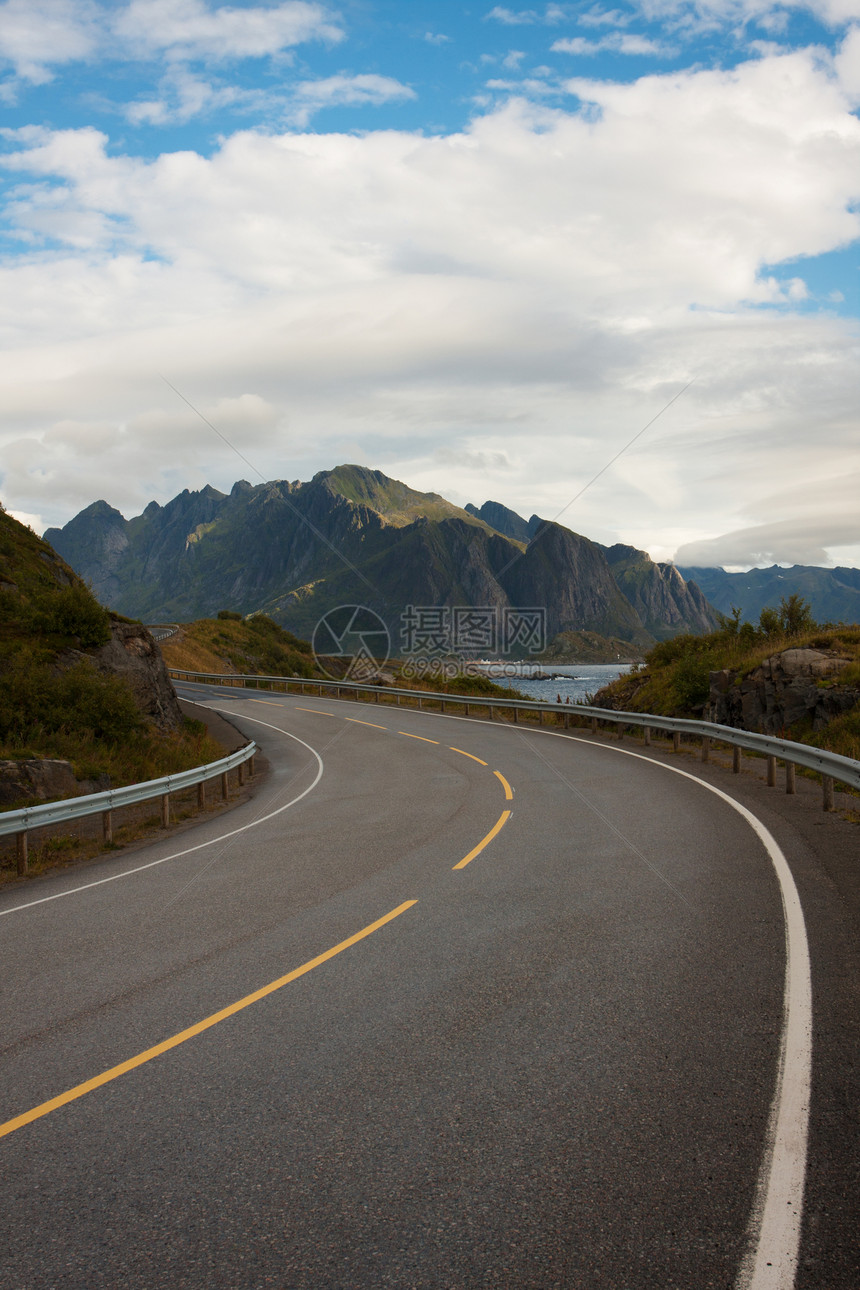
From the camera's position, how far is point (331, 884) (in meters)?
7.98

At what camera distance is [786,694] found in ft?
59.0

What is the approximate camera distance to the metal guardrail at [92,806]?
9.80m

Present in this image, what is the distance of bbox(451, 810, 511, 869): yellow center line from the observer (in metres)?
8.64

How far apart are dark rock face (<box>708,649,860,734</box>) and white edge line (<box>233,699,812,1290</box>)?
1226 centimetres

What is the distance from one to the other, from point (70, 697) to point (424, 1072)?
577 inches

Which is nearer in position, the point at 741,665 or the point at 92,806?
the point at 92,806

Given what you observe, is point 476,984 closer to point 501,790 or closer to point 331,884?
point 331,884

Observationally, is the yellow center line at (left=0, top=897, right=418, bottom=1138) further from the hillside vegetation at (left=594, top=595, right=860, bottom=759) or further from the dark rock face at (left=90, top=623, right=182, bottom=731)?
the dark rock face at (left=90, top=623, right=182, bottom=731)

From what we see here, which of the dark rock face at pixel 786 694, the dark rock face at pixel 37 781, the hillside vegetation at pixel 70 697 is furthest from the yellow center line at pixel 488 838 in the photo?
the dark rock face at pixel 786 694

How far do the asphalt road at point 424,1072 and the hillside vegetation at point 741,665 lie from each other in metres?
8.20

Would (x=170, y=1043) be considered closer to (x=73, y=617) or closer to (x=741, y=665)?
(x=73, y=617)

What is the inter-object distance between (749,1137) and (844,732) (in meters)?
13.8

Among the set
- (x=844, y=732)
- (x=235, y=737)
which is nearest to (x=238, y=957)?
(x=844, y=732)

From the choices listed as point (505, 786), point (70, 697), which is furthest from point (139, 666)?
point (505, 786)
